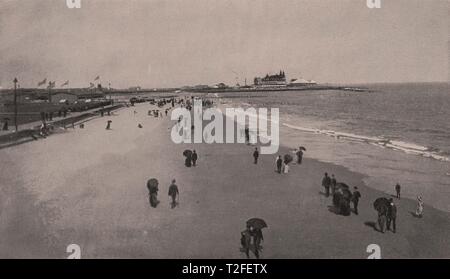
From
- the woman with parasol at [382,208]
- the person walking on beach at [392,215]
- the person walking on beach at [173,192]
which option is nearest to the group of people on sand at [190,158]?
the person walking on beach at [173,192]

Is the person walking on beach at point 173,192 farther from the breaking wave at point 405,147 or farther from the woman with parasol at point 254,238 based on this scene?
the breaking wave at point 405,147

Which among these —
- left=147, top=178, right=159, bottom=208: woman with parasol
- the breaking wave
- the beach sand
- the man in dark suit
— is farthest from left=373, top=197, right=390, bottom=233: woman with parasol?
the breaking wave

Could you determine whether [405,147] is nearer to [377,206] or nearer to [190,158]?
[190,158]

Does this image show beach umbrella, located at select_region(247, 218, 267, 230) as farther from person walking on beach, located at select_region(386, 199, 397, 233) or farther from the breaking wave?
the breaking wave

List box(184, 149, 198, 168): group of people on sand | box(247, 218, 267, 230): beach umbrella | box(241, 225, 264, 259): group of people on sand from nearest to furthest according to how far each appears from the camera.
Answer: box(241, 225, 264, 259): group of people on sand, box(247, 218, 267, 230): beach umbrella, box(184, 149, 198, 168): group of people on sand

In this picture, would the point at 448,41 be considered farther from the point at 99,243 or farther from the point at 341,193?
the point at 99,243

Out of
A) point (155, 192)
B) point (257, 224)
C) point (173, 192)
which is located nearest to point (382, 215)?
point (257, 224)

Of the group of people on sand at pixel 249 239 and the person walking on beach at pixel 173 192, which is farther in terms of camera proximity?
the person walking on beach at pixel 173 192

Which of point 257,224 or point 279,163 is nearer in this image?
point 257,224
